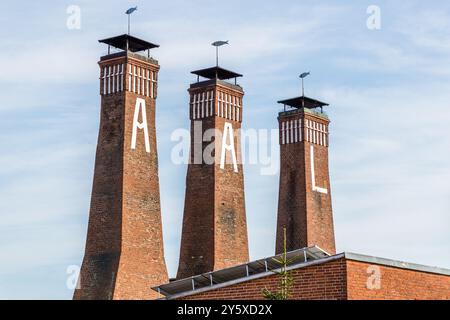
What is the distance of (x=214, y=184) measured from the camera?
154 feet

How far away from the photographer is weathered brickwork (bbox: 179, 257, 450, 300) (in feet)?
71.1

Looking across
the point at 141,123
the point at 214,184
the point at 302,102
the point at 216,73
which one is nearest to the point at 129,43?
the point at 141,123

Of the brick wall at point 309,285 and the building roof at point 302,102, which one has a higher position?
the building roof at point 302,102

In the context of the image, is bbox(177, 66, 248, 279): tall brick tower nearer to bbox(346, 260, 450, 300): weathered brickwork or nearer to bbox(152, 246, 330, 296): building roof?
bbox(152, 246, 330, 296): building roof

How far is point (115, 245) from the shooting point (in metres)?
42.2

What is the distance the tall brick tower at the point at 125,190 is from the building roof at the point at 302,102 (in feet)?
39.5

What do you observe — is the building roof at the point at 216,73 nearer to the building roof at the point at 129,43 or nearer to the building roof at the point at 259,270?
the building roof at the point at 129,43

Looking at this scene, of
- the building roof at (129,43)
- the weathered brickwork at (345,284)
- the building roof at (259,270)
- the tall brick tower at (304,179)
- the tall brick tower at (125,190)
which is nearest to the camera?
the weathered brickwork at (345,284)

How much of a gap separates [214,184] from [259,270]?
2329cm

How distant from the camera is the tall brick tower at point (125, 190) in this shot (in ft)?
138

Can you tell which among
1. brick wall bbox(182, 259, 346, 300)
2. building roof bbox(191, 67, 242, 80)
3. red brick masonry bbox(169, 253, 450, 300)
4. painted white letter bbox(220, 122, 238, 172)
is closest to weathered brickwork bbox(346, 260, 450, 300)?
red brick masonry bbox(169, 253, 450, 300)

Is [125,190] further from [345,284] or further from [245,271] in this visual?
[345,284]

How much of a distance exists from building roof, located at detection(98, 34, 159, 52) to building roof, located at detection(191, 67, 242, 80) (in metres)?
4.23

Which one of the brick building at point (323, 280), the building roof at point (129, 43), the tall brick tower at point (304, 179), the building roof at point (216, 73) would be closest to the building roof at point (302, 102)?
the tall brick tower at point (304, 179)
